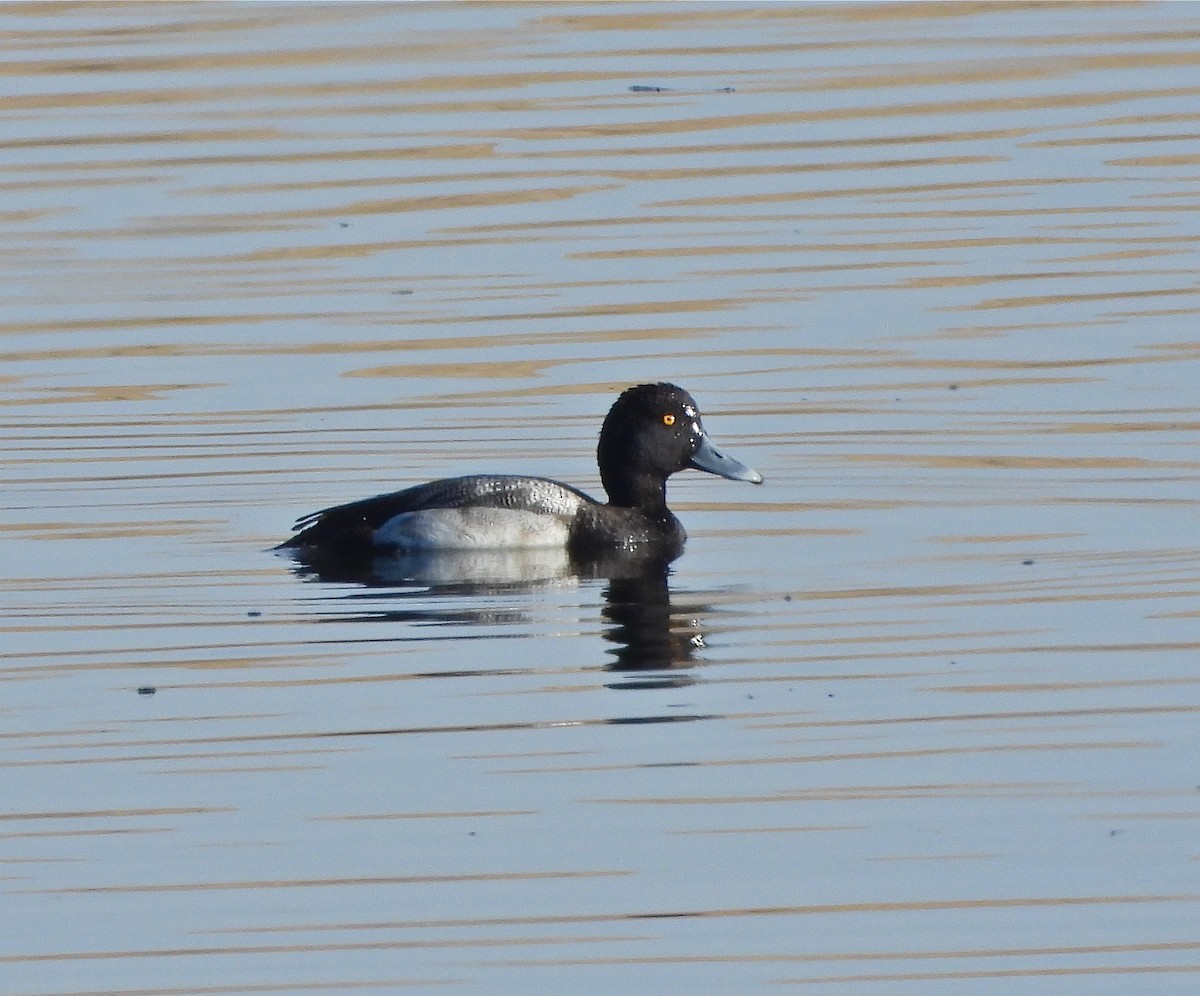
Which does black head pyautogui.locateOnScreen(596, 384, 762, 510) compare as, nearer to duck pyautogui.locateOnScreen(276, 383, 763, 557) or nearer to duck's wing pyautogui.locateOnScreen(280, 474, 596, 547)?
duck pyautogui.locateOnScreen(276, 383, 763, 557)

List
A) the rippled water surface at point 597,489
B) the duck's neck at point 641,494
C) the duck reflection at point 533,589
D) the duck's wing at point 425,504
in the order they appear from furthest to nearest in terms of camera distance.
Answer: the duck's neck at point 641,494 < the duck's wing at point 425,504 < the duck reflection at point 533,589 < the rippled water surface at point 597,489

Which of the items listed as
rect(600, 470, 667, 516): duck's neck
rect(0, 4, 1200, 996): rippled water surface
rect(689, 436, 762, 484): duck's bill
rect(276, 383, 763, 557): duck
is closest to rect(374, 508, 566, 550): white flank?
rect(276, 383, 763, 557): duck

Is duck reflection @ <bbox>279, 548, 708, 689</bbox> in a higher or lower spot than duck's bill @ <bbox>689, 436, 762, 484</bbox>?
lower

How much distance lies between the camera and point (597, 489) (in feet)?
42.4

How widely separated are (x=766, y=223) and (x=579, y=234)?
1.24 metres

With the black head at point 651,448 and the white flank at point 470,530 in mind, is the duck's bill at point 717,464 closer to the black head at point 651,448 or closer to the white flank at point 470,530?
the black head at point 651,448

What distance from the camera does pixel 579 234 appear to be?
57.0 ft

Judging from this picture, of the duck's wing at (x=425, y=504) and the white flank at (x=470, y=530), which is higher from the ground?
the duck's wing at (x=425, y=504)

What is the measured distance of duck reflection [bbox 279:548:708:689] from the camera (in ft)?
31.1

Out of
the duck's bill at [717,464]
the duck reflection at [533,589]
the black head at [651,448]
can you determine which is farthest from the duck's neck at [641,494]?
the duck reflection at [533,589]

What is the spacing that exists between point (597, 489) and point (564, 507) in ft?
3.93

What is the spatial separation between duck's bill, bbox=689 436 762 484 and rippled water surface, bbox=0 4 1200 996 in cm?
18

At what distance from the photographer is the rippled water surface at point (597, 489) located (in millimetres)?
6707

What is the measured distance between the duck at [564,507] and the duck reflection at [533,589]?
8cm
